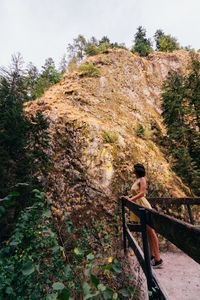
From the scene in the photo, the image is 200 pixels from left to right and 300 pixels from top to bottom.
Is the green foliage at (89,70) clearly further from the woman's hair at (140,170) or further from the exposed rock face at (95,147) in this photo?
the woman's hair at (140,170)

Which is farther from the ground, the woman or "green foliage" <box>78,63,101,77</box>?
"green foliage" <box>78,63,101,77</box>

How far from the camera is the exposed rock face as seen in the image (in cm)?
624

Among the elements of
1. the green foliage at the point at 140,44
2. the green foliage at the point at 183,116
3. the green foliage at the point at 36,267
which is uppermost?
A: the green foliage at the point at 140,44

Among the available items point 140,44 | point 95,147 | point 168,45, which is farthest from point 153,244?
point 168,45

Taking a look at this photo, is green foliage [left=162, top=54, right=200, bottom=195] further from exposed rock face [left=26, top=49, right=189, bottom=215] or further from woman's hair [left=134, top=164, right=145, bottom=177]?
woman's hair [left=134, top=164, right=145, bottom=177]

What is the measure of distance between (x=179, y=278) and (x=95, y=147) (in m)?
5.49

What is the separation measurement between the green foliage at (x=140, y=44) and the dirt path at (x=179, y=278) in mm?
29095

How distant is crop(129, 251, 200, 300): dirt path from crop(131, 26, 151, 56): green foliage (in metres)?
29.1

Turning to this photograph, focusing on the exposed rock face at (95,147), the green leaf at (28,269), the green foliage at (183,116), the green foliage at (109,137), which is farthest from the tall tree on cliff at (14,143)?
the green foliage at (183,116)

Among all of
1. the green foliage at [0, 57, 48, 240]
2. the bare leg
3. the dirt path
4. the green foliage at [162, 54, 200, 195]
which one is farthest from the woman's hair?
the green foliage at [162, 54, 200, 195]

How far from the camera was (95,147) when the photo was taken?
7.29 m

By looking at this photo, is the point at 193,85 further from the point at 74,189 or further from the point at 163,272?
the point at 163,272

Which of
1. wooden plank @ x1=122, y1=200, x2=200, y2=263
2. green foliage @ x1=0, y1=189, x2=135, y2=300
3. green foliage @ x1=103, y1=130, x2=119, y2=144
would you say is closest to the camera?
wooden plank @ x1=122, y1=200, x2=200, y2=263

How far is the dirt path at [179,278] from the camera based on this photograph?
2359 millimetres
